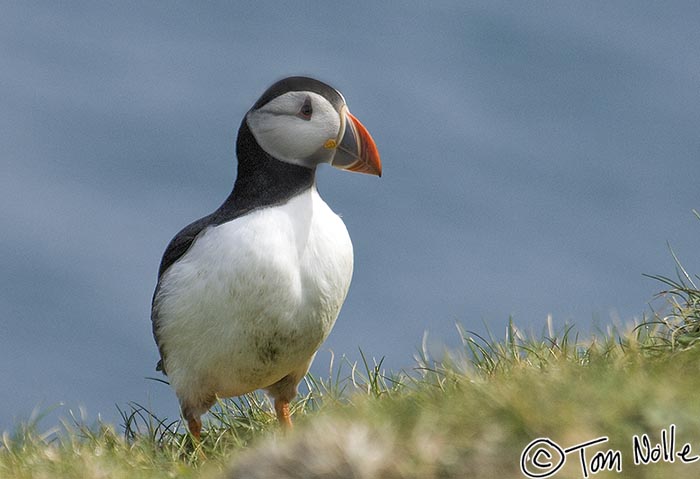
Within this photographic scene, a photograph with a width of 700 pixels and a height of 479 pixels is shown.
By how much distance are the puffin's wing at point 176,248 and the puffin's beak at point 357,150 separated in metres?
0.92

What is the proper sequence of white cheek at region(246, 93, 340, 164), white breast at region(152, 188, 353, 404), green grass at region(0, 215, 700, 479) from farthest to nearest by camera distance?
white cheek at region(246, 93, 340, 164) → white breast at region(152, 188, 353, 404) → green grass at region(0, 215, 700, 479)

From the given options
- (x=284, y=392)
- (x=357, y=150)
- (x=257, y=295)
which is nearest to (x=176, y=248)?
(x=257, y=295)

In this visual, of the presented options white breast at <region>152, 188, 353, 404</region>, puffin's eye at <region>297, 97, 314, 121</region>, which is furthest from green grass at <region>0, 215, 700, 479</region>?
puffin's eye at <region>297, 97, 314, 121</region>

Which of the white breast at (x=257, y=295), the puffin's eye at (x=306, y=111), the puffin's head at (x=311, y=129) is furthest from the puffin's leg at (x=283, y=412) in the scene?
the puffin's eye at (x=306, y=111)

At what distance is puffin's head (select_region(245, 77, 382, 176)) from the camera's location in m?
6.28

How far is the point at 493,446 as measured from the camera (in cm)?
378

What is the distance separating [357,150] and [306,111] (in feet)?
1.28

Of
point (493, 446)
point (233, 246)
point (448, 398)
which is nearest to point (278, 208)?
point (233, 246)

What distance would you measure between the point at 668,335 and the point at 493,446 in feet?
7.06

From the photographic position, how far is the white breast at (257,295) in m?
6.10

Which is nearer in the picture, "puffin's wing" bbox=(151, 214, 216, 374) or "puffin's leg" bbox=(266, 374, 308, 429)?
"puffin's wing" bbox=(151, 214, 216, 374)

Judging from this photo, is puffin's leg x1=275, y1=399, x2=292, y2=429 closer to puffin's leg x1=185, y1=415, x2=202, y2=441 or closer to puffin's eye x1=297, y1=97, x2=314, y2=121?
puffin's leg x1=185, y1=415, x2=202, y2=441

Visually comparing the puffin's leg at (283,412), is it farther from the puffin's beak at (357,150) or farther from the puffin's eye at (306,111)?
the puffin's eye at (306,111)

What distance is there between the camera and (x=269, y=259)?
6.08m
